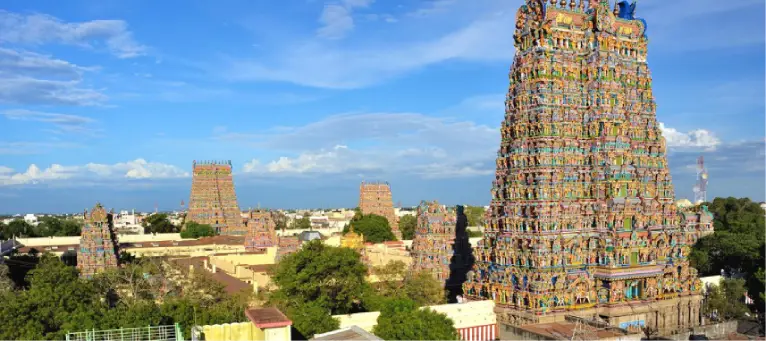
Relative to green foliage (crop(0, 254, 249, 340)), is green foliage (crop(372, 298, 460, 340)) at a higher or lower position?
lower

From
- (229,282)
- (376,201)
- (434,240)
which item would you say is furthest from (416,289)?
(376,201)

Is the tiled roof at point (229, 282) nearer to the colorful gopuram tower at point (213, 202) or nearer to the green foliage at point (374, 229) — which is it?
the green foliage at point (374, 229)

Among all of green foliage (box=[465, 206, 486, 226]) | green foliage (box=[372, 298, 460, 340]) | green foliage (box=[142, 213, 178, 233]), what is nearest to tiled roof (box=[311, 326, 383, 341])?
green foliage (box=[372, 298, 460, 340])

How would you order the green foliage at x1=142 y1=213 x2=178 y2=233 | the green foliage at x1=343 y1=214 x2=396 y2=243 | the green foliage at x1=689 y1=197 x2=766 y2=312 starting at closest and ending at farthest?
the green foliage at x1=689 y1=197 x2=766 y2=312
the green foliage at x1=343 y1=214 x2=396 y2=243
the green foliage at x1=142 y1=213 x2=178 y2=233

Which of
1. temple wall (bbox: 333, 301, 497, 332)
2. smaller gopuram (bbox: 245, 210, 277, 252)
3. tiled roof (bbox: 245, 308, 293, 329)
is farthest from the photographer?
smaller gopuram (bbox: 245, 210, 277, 252)

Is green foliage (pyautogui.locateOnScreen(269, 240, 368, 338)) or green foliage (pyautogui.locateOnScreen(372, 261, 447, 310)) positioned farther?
green foliage (pyautogui.locateOnScreen(372, 261, 447, 310))

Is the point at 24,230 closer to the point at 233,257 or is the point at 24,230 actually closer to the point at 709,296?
the point at 233,257

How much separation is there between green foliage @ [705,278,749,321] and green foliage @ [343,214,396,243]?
3791 centimetres

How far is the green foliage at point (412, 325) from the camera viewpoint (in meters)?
22.6

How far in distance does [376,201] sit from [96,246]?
38753 mm

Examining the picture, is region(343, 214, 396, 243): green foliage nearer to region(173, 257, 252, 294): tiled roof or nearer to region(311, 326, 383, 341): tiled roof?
region(173, 257, 252, 294): tiled roof

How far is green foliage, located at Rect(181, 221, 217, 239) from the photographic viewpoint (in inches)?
2894

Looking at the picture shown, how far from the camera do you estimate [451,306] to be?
28375 millimetres

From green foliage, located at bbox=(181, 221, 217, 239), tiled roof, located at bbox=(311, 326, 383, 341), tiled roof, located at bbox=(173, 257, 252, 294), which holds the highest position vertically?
green foliage, located at bbox=(181, 221, 217, 239)
